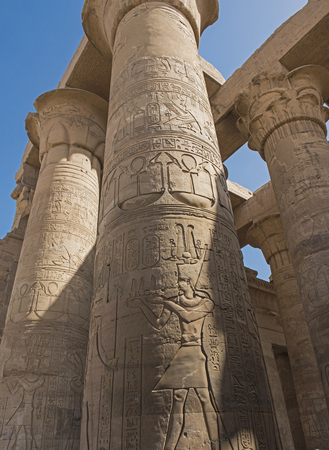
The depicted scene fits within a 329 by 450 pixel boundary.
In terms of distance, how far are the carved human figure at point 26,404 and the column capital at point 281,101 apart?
201 inches

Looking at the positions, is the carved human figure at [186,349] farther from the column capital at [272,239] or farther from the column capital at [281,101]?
the column capital at [272,239]

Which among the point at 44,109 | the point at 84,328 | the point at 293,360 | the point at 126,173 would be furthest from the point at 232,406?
the point at 44,109

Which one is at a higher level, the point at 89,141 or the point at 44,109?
the point at 44,109

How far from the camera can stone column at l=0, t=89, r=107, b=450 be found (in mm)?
4422

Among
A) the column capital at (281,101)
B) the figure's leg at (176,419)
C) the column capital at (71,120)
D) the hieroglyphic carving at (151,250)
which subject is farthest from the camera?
the column capital at (71,120)

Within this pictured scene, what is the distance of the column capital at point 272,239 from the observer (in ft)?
28.5

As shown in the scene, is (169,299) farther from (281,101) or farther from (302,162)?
(281,101)

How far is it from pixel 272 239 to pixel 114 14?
241 inches

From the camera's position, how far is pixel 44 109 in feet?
25.4

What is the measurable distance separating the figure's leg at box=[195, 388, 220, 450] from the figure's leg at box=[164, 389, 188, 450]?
102 mm

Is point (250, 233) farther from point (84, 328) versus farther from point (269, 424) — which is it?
point (269, 424)

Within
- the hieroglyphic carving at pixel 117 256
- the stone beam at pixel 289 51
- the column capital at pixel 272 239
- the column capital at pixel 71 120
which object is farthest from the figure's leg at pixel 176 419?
the column capital at pixel 272 239

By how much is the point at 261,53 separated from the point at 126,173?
5.79 m

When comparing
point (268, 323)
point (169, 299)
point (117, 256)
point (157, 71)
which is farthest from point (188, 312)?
point (268, 323)
